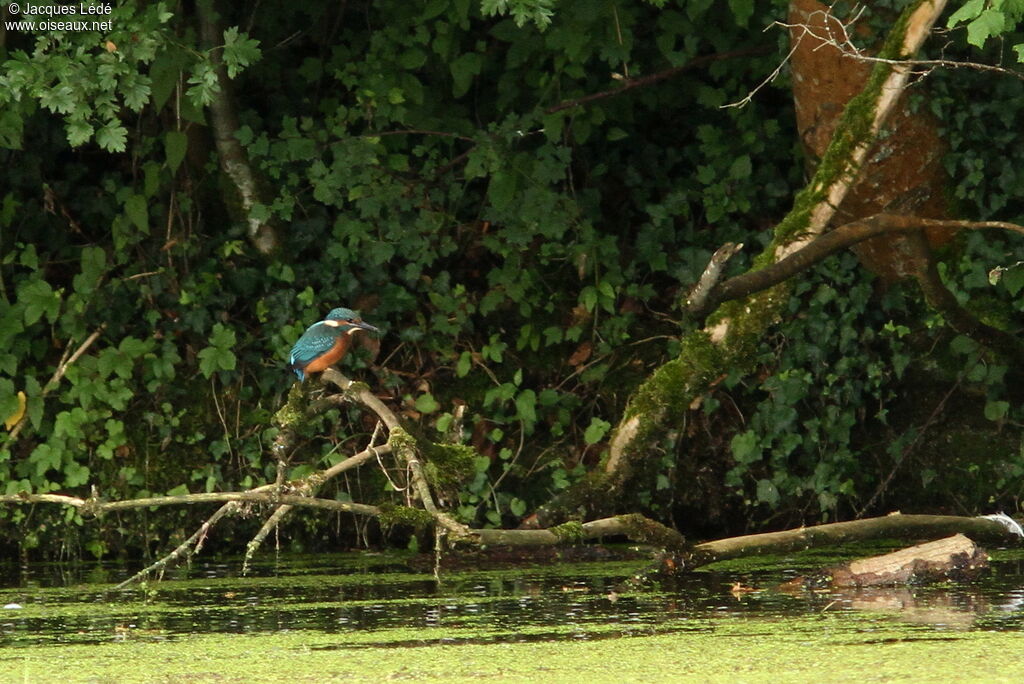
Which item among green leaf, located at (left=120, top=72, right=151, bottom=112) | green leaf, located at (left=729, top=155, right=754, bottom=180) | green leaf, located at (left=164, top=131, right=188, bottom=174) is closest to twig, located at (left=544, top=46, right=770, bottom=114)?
green leaf, located at (left=729, top=155, right=754, bottom=180)

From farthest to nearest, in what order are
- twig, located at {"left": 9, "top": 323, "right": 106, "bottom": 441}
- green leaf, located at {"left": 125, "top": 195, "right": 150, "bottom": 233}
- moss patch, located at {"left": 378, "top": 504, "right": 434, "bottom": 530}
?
1. green leaf, located at {"left": 125, "top": 195, "right": 150, "bottom": 233}
2. twig, located at {"left": 9, "top": 323, "right": 106, "bottom": 441}
3. moss patch, located at {"left": 378, "top": 504, "right": 434, "bottom": 530}

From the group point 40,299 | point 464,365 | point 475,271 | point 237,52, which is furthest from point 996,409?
point 40,299

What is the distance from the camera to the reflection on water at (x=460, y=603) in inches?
170

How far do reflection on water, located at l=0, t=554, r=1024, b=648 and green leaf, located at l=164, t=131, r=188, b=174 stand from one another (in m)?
1.78

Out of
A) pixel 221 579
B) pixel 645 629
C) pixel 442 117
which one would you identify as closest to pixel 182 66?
pixel 442 117

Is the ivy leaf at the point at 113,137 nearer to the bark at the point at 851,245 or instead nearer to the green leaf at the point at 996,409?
the bark at the point at 851,245

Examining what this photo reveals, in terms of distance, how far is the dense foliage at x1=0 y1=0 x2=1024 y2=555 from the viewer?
6.45 metres

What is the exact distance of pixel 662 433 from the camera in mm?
5797

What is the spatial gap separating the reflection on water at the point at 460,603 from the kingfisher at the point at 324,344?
774 millimetres

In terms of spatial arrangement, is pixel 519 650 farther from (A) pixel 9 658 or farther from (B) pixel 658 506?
(B) pixel 658 506

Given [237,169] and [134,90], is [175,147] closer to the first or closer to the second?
[237,169]

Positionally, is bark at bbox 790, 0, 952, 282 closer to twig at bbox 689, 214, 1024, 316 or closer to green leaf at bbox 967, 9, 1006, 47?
twig at bbox 689, 214, 1024, 316

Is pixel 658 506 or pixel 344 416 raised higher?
pixel 344 416

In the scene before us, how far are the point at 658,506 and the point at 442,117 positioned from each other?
1.97m
